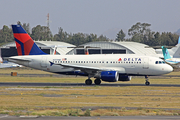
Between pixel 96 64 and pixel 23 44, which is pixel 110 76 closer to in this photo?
pixel 96 64

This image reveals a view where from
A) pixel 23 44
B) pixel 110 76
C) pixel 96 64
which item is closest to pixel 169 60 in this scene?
pixel 96 64

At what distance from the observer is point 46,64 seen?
4216cm

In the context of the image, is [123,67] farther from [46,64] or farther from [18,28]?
[18,28]

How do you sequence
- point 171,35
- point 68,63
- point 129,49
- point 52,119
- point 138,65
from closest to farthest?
point 52,119, point 138,65, point 68,63, point 129,49, point 171,35

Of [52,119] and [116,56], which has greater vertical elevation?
[116,56]

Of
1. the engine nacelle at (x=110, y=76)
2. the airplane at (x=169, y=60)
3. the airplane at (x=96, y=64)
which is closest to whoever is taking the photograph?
the engine nacelle at (x=110, y=76)

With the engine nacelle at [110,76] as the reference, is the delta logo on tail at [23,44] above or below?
above

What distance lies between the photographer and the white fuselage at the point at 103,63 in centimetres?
3919

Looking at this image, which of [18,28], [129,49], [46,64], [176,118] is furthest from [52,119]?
[129,49]

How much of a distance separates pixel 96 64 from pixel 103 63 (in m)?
1.02

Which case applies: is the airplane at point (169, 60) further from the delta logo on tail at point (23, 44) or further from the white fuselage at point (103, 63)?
the delta logo on tail at point (23, 44)

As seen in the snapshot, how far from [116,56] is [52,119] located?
2579 cm

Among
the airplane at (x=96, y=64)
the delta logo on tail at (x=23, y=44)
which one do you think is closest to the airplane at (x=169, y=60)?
the airplane at (x=96, y=64)

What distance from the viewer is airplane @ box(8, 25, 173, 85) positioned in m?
39.2
